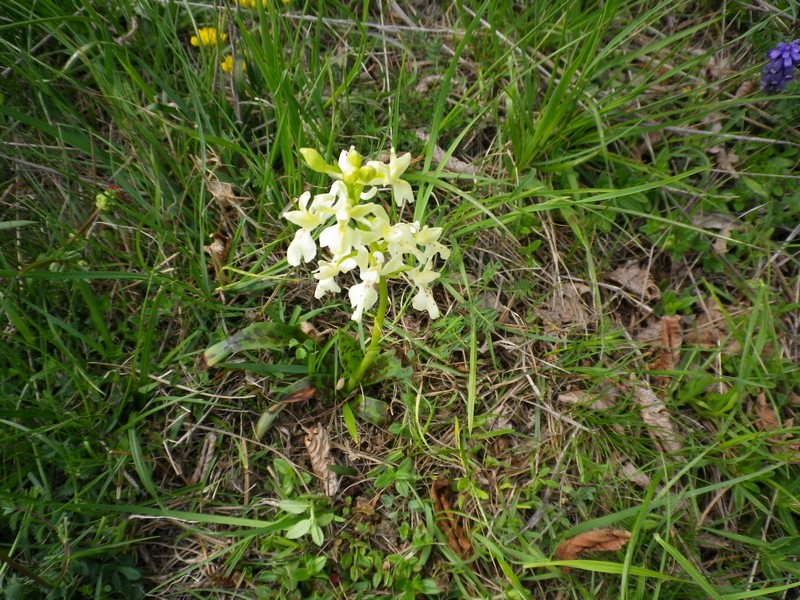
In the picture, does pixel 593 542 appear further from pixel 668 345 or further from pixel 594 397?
pixel 668 345

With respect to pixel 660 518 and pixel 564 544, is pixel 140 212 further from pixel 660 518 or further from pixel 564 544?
pixel 660 518

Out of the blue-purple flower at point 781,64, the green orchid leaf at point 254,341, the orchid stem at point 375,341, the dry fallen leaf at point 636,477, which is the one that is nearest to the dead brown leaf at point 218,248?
the green orchid leaf at point 254,341

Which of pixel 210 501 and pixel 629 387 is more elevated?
pixel 629 387

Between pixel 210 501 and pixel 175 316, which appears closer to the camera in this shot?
pixel 210 501

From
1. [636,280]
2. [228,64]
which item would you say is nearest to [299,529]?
[636,280]

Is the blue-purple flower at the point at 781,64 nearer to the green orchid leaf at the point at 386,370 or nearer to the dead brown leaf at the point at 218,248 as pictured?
the green orchid leaf at the point at 386,370

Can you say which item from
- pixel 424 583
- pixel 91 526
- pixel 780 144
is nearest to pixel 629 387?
pixel 424 583

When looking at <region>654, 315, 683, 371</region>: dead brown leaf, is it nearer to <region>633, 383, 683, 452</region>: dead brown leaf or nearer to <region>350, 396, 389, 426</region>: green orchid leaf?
<region>633, 383, 683, 452</region>: dead brown leaf
